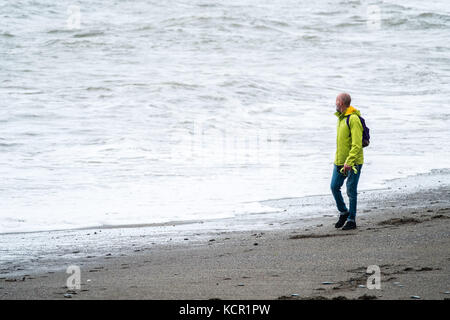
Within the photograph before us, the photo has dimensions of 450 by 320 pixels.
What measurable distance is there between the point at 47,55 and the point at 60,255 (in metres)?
22.8

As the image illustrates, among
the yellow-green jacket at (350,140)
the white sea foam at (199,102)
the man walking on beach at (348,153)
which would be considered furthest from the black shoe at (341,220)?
the white sea foam at (199,102)

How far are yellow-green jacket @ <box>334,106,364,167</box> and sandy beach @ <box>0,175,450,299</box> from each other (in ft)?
2.65

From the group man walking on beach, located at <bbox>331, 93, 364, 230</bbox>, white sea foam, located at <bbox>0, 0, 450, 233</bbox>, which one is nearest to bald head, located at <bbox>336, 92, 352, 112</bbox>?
man walking on beach, located at <bbox>331, 93, 364, 230</bbox>

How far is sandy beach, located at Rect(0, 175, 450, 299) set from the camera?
4.61 meters

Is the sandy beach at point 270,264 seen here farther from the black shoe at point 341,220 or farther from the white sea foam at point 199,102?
the white sea foam at point 199,102

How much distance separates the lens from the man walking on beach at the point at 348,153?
6859mm

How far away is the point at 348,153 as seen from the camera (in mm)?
7051

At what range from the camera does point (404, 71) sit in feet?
90.0

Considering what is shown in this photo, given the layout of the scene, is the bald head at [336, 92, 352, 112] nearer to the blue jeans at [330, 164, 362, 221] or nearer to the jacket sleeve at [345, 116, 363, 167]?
the jacket sleeve at [345, 116, 363, 167]

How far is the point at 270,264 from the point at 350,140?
2083 millimetres

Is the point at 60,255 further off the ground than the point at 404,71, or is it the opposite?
the point at 404,71

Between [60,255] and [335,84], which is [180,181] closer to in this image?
[60,255]
